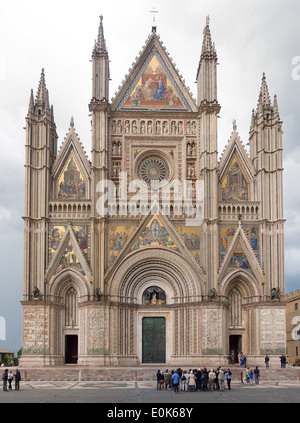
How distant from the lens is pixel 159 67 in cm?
4394

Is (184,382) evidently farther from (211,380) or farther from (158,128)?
(158,128)

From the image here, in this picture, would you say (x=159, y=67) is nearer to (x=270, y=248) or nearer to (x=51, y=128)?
(x=51, y=128)

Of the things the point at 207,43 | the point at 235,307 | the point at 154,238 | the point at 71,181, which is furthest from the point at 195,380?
the point at 207,43

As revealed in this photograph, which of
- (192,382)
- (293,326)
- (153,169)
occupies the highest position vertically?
(153,169)

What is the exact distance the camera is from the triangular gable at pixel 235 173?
41.7 meters

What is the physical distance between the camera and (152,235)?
1592 inches

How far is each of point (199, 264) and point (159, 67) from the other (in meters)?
14.7

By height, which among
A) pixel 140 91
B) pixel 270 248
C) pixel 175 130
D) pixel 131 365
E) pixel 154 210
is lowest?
pixel 131 365

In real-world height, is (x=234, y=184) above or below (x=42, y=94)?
below

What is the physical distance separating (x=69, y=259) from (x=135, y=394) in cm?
1675

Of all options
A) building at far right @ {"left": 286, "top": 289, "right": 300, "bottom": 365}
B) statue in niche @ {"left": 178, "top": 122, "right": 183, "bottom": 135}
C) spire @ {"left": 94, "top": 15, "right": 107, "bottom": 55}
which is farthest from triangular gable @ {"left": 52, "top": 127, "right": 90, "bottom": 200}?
building at far right @ {"left": 286, "top": 289, "right": 300, "bottom": 365}

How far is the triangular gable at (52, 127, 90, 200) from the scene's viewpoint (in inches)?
1630
